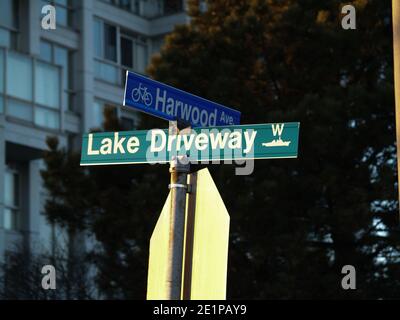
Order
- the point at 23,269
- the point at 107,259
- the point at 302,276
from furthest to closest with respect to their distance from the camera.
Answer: the point at 23,269 < the point at 107,259 < the point at 302,276

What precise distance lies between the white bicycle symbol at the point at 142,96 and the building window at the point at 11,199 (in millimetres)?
24088

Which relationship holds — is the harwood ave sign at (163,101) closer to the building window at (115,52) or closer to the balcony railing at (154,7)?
the building window at (115,52)

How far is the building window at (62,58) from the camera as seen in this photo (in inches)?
1328

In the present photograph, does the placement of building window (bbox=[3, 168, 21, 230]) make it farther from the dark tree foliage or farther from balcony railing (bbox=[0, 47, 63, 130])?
the dark tree foliage

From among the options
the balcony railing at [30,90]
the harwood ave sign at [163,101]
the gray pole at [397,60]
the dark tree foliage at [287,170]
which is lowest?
the harwood ave sign at [163,101]

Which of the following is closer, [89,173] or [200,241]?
[200,241]

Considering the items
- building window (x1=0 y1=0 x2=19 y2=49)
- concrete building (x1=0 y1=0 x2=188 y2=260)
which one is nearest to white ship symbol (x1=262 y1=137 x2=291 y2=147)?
concrete building (x1=0 y1=0 x2=188 y2=260)

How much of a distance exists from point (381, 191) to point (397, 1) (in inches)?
488

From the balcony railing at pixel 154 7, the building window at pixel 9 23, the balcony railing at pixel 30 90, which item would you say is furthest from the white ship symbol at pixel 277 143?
the balcony railing at pixel 154 7

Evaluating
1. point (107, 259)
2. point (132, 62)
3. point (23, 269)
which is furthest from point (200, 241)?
point (132, 62)

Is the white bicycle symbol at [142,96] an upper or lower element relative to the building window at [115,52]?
lower

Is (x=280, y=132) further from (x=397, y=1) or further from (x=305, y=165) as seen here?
(x=305, y=165)

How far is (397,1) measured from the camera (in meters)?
7.37

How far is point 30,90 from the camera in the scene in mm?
28578
